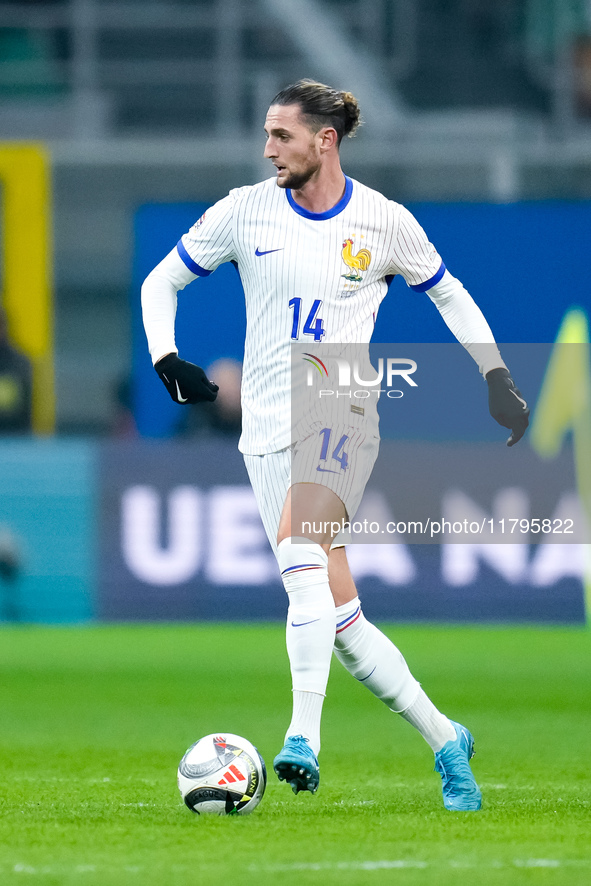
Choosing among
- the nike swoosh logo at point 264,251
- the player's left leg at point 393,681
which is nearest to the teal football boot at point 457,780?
the player's left leg at point 393,681

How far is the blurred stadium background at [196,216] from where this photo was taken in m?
9.82

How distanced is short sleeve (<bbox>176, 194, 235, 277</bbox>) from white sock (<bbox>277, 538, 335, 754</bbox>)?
91 centimetres

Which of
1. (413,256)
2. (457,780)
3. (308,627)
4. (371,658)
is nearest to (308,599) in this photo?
(308,627)

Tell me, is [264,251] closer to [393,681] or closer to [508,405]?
[508,405]

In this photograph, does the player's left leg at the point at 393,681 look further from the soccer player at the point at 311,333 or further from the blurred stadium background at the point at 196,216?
the blurred stadium background at the point at 196,216

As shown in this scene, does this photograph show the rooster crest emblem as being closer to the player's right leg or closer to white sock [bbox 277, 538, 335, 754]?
the player's right leg

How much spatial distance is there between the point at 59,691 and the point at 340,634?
3.68 metres

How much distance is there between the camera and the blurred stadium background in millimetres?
9820

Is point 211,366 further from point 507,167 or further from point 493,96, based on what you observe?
point 493,96

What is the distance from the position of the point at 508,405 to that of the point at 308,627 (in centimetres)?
90

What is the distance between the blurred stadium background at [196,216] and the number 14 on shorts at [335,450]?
546 cm

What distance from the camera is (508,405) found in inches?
175

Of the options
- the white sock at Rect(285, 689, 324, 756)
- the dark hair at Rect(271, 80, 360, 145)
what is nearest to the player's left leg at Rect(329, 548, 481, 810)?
the white sock at Rect(285, 689, 324, 756)

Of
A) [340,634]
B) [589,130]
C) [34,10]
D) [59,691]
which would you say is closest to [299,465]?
[340,634]
